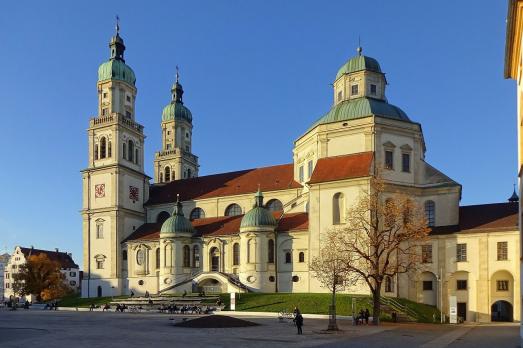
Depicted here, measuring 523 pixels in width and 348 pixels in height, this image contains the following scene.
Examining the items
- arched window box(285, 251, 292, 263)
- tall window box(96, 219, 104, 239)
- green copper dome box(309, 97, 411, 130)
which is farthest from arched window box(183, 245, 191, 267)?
green copper dome box(309, 97, 411, 130)

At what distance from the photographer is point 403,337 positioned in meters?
30.7

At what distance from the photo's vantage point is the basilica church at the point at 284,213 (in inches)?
2186

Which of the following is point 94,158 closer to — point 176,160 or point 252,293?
point 176,160

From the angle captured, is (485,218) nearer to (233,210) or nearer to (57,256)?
(233,210)

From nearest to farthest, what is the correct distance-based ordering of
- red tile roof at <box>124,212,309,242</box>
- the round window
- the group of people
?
the group of people → red tile roof at <box>124,212,309,242</box> → the round window

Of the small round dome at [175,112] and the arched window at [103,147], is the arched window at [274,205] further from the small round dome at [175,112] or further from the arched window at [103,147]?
the small round dome at [175,112]

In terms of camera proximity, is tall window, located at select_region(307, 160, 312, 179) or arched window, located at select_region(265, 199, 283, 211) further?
arched window, located at select_region(265, 199, 283, 211)

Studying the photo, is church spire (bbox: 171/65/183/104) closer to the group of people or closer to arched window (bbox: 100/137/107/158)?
arched window (bbox: 100/137/107/158)

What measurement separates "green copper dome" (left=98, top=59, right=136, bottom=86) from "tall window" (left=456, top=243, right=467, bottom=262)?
51.6 meters

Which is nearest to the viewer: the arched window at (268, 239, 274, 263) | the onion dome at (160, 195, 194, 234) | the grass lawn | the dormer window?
the grass lawn

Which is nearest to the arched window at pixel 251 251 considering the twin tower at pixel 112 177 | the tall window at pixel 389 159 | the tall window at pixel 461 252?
the tall window at pixel 389 159

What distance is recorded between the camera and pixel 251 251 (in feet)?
207

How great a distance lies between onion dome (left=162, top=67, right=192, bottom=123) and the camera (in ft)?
348

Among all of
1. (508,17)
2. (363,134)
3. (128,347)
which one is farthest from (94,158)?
(508,17)
